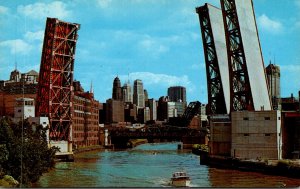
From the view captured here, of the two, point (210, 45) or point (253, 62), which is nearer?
point (253, 62)

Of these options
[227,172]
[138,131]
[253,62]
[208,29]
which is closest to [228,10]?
[253,62]

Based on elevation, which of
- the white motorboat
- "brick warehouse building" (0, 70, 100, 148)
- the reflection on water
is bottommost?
the reflection on water

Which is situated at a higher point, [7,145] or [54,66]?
[54,66]

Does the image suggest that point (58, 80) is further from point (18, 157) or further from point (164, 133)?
point (18, 157)

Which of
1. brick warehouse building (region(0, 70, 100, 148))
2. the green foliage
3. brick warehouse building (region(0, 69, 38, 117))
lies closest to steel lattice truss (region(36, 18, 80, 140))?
brick warehouse building (region(0, 69, 38, 117))

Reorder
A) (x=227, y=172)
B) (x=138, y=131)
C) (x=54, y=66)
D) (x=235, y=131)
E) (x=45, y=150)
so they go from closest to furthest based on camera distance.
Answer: (x=45, y=150), (x=227, y=172), (x=235, y=131), (x=54, y=66), (x=138, y=131)

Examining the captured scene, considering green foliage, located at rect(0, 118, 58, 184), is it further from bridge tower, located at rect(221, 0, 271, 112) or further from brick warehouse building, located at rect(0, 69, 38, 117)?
brick warehouse building, located at rect(0, 69, 38, 117)

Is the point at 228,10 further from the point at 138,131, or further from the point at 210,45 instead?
the point at 138,131
